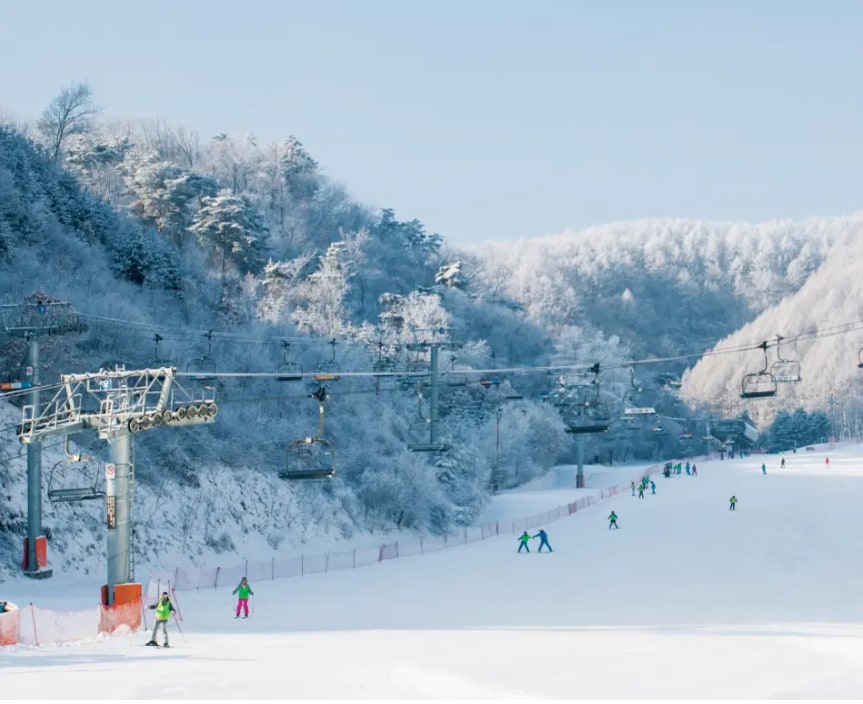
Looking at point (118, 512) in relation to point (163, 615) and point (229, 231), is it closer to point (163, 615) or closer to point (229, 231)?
point (163, 615)

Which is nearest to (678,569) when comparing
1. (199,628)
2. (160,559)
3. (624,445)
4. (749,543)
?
(749,543)

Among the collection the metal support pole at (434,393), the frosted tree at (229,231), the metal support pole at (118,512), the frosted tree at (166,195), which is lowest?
the metal support pole at (118,512)

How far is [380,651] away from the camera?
1925cm

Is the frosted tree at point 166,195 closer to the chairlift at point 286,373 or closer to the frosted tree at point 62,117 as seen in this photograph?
the frosted tree at point 62,117

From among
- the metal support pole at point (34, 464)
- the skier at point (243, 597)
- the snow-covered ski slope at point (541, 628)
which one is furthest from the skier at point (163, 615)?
the metal support pole at point (34, 464)

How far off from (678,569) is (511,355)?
3013 inches

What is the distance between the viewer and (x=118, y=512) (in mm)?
23688

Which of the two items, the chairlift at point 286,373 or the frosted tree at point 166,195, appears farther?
the frosted tree at point 166,195

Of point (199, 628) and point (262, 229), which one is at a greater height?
point (262, 229)

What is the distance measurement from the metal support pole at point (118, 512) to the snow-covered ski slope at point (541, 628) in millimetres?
1989

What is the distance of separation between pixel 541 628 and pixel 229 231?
59.5 metres

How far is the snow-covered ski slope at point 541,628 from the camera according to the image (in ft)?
50.8

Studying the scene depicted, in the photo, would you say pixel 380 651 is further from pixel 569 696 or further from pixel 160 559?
pixel 160 559

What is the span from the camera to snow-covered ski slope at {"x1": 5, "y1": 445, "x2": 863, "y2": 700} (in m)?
15.5
